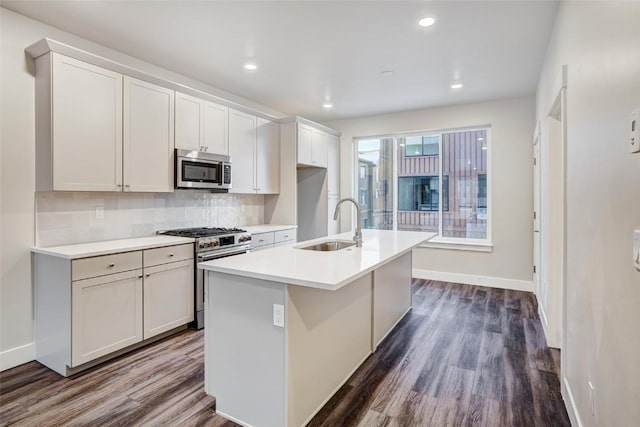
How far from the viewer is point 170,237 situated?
3439mm

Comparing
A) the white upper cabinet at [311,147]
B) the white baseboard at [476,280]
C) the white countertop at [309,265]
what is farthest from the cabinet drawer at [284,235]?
the white baseboard at [476,280]

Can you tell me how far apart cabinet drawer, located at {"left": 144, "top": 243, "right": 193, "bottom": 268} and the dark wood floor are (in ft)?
2.37

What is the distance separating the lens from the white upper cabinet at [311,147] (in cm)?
500

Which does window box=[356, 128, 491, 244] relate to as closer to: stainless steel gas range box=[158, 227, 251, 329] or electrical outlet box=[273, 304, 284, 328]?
stainless steel gas range box=[158, 227, 251, 329]

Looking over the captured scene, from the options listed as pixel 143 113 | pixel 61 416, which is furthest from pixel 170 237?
pixel 61 416

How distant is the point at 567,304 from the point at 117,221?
3.68 m

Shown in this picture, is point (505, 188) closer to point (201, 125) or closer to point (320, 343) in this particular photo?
point (320, 343)

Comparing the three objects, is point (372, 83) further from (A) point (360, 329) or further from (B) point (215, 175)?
(A) point (360, 329)

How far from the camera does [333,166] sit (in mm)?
5859

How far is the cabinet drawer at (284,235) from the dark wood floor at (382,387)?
1.63m

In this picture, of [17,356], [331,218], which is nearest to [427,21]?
[331,218]

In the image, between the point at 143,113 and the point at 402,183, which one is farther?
the point at 402,183

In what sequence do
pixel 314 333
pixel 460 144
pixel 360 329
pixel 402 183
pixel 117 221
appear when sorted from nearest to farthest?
→ pixel 314 333 < pixel 360 329 < pixel 117 221 < pixel 460 144 < pixel 402 183

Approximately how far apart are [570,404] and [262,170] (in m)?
3.91
